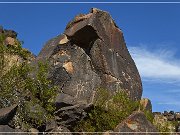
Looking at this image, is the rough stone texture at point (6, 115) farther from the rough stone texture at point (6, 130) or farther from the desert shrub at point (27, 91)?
the desert shrub at point (27, 91)

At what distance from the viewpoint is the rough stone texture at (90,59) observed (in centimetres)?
5253

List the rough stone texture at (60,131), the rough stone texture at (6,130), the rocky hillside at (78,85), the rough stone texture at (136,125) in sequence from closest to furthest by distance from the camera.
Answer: the rough stone texture at (6,130) → the rough stone texture at (136,125) → the rough stone texture at (60,131) → the rocky hillside at (78,85)

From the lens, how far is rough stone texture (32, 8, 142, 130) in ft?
172

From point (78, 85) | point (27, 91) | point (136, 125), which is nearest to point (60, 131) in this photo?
point (27, 91)

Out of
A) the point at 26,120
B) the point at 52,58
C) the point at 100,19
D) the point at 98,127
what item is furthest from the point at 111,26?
the point at 26,120

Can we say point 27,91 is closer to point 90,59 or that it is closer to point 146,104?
point 90,59

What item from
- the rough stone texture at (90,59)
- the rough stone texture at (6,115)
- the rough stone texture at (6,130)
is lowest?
the rough stone texture at (6,130)

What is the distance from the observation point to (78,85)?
171 ft

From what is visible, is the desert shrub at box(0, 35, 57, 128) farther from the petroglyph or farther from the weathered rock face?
the petroglyph

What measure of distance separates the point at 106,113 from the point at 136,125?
9.67 meters

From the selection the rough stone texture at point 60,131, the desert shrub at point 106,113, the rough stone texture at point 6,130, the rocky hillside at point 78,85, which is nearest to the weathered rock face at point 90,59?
the rocky hillside at point 78,85

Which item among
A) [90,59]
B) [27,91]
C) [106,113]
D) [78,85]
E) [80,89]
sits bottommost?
[106,113]

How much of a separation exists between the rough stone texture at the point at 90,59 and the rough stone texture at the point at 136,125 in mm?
11585

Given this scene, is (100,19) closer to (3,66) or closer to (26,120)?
(3,66)
